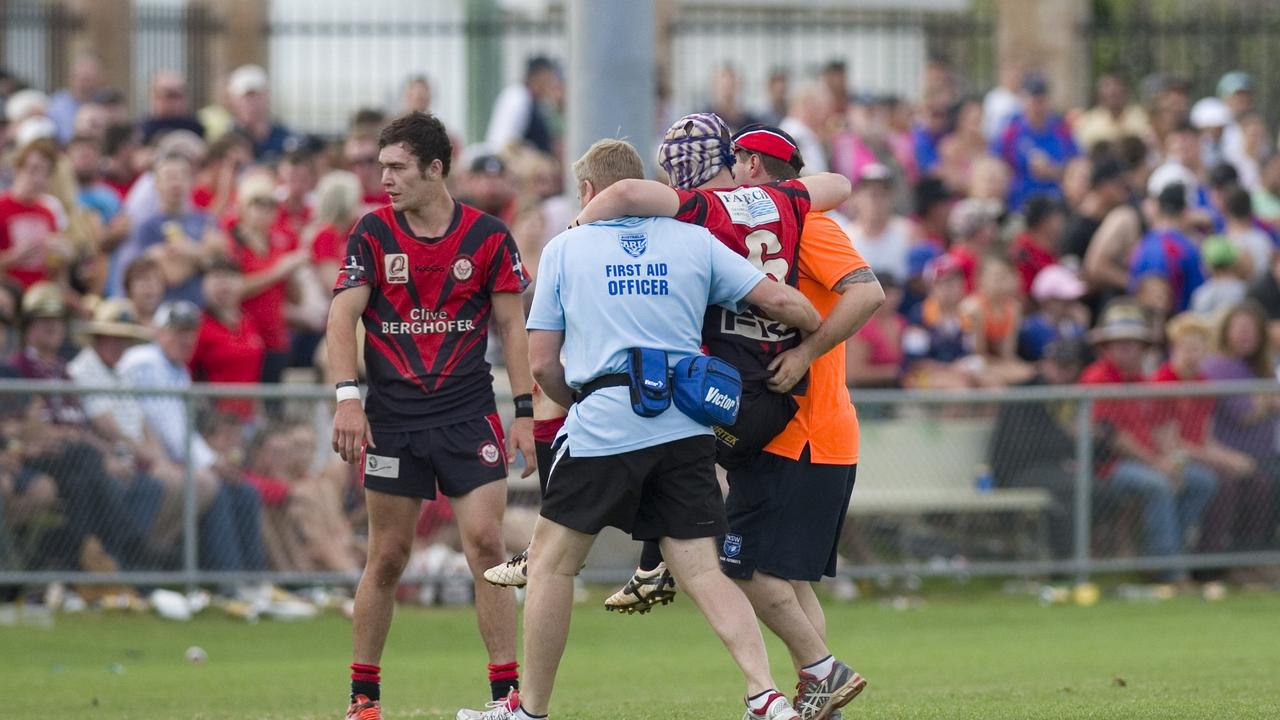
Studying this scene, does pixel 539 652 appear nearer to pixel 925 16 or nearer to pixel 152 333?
pixel 152 333

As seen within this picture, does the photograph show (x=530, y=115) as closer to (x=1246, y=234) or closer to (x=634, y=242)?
(x=1246, y=234)

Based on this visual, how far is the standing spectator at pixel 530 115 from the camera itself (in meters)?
19.2

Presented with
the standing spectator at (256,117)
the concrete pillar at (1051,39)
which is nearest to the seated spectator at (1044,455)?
the standing spectator at (256,117)

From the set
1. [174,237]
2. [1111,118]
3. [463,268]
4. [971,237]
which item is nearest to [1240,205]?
[971,237]

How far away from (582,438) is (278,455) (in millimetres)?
5919

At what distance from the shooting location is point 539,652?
6.95 m

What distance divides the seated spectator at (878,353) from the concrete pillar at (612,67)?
222cm

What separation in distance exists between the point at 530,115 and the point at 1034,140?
531 centimetres

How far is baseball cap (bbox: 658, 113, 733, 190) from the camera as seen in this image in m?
7.25

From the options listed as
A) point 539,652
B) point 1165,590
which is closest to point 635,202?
point 539,652

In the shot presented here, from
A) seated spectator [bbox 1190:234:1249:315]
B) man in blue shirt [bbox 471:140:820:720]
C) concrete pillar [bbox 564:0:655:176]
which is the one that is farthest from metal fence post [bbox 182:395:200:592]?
seated spectator [bbox 1190:234:1249:315]

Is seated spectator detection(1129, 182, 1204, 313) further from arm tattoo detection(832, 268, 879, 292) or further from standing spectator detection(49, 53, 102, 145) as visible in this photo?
standing spectator detection(49, 53, 102, 145)

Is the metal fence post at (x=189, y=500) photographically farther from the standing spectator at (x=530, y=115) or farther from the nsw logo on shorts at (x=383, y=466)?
the standing spectator at (x=530, y=115)

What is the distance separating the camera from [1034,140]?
66.0 ft
